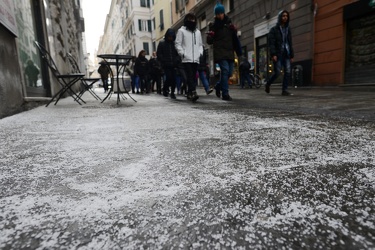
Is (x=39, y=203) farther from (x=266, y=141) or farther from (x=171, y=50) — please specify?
(x=171, y=50)

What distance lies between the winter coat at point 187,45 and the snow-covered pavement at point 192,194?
3.60 meters

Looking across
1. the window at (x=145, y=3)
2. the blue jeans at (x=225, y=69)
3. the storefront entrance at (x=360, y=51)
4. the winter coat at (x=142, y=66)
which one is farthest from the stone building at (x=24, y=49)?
the window at (x=145, y=3)

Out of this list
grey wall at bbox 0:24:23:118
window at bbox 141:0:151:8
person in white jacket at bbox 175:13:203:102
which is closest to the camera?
grey wall at bbox 0:24:23:118

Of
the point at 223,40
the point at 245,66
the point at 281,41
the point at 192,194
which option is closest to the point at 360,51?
the point at 245,66

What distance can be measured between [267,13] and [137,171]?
12.2 m

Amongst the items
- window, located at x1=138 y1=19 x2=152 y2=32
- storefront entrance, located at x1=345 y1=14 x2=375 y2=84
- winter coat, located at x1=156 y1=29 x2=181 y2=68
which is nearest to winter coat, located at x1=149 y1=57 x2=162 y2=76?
winter coat, located at x1=156 y1=29 x2=181 y2=68

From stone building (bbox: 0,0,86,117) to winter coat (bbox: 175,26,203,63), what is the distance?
258cm

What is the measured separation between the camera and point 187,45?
478 cm

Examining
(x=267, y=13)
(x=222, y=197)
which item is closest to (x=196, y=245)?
(x=222, y=197)

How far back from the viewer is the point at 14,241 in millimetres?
526

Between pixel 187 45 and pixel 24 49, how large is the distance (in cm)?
281

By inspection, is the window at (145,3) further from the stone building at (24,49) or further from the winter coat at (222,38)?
the winter coat at (222,38)

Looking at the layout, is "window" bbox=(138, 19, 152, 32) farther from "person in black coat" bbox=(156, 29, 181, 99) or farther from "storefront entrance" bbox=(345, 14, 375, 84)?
"person in black coat" bbox=(156, 29, 181, 99)

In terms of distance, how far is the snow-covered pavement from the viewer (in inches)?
20.5
